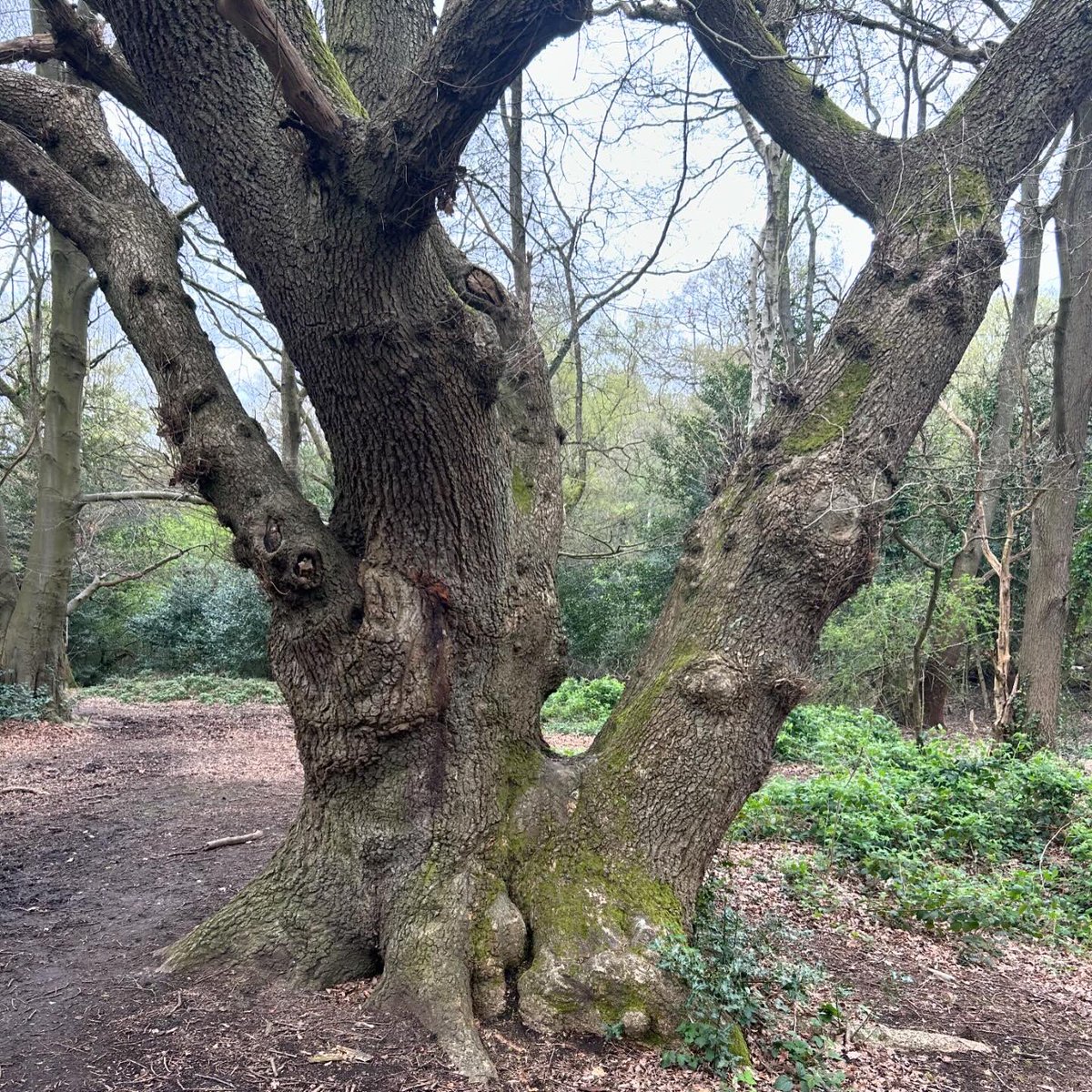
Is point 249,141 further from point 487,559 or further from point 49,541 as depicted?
point 49,541

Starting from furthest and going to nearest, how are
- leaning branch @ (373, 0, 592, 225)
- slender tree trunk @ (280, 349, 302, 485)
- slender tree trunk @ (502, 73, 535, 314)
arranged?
1. slender tree trunk @ (280, 349, 302, 485)
2. slender tree trunk @ (502, 73, 535, 314)
3. leaning branch @ (373, 0, 592, 225)

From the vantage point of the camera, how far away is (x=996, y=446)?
10180 mm

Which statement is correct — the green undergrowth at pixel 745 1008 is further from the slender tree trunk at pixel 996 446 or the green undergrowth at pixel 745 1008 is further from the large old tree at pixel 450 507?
the slender tree trunk at pixel 996 446

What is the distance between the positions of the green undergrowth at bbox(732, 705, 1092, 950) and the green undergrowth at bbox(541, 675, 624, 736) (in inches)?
197

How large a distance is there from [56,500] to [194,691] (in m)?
4.81

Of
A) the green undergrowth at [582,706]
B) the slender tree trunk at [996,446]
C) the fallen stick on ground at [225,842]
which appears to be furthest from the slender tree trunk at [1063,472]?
the fallen stick on ground at [225,842]

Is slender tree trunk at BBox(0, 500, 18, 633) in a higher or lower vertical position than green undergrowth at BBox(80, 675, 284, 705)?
higher

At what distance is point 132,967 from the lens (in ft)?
10.0

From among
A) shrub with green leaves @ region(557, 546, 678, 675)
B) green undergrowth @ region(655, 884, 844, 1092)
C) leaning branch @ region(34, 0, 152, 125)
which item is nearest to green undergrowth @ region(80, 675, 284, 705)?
shrub with green leaves @ region(557, 546, 678, 675)

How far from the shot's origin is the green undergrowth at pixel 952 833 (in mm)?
4402

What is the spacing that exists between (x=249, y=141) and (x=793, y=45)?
11.9 feet

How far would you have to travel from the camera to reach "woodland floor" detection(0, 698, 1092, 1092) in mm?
2436

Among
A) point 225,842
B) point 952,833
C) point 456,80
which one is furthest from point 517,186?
point 952,833

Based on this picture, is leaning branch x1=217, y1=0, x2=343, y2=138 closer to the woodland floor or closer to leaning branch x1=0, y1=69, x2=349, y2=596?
leaning branch x1=0, y1=69, x2=349, y2=596
